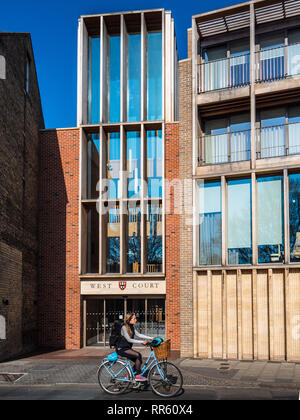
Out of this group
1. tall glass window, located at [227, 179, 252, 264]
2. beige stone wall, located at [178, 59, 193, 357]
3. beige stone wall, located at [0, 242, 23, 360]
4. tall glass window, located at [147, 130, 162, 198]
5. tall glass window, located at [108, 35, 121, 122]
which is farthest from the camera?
tall glass window, located at [108, 35, 121, 122]

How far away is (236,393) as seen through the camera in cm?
1102

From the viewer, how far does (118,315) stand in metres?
20.5

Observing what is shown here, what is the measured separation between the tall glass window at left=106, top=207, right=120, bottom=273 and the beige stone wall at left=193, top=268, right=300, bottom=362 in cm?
455

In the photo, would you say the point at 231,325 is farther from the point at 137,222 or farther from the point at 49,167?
the point at 49,167

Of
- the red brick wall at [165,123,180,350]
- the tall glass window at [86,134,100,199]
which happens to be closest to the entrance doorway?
the red brick wall at [165,123,180,350]

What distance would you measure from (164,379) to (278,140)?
10192 mm

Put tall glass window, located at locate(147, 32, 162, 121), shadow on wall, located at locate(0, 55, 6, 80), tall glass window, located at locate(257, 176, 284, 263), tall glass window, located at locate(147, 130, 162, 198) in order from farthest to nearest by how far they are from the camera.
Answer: tall glass window, located at locate(147, 32, 162, 121), tall glass window, located at locate(147, 130, 162, 198), shadow on wall, located at locate(0, 55, 6, 80), tall glass window, located at locate(257, 176, 284, 263)

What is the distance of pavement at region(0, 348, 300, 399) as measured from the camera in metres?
11.7

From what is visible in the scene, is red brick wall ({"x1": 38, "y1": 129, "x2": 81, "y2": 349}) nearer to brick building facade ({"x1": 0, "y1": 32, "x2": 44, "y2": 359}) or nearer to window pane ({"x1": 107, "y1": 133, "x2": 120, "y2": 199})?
brick building facade ({"x1": 0, "y1": 32, "x2": 44, "y2": 359})

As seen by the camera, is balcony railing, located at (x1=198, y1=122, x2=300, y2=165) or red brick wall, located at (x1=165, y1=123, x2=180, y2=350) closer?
balcony railing, located at (x1=198, y1=122, x2=300, y2=165)

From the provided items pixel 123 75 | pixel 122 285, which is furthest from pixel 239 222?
pixel 123 75

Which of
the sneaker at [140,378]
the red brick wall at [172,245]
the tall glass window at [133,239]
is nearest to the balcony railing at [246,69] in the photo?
the red brick wall at [172,245]

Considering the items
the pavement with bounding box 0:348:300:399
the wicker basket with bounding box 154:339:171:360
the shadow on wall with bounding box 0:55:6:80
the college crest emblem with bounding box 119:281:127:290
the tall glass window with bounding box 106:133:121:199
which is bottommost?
the pavement with bounding box 0:348:300:399
